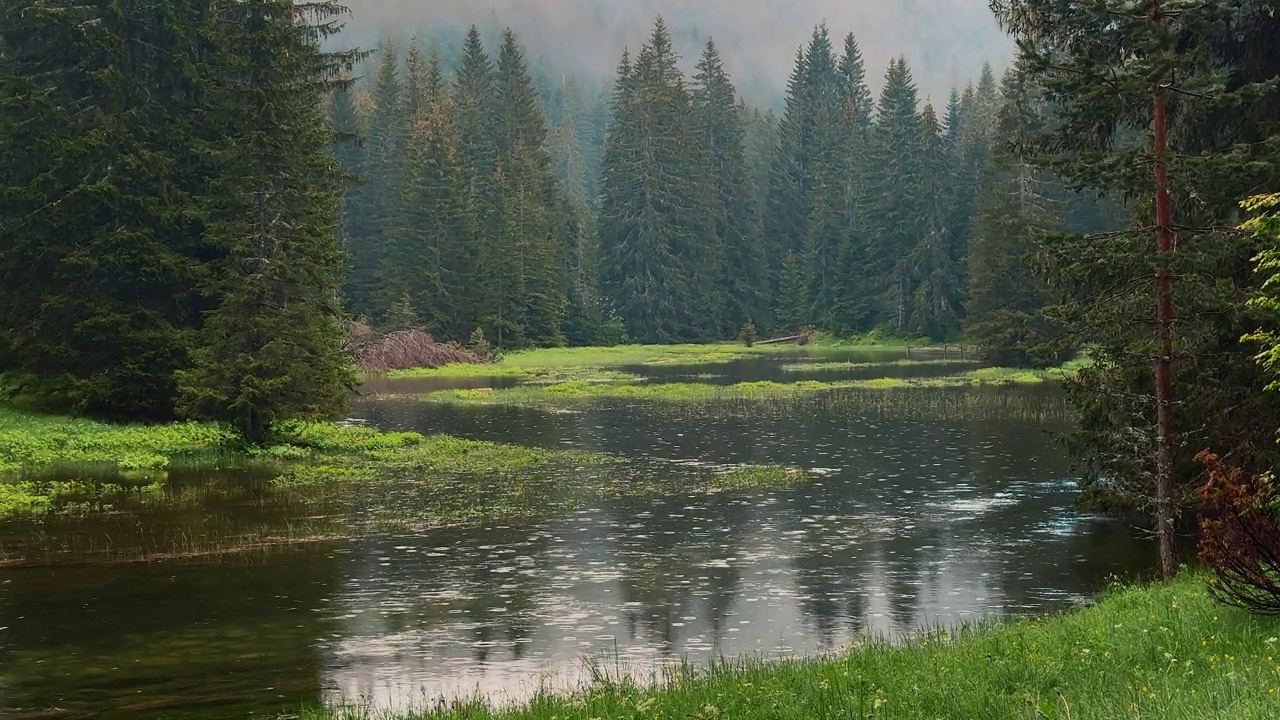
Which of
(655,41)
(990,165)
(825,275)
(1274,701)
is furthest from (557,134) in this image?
(1274,701)

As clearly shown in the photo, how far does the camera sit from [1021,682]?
899 centimetres

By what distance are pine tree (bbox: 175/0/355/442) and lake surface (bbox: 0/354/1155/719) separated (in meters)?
7.61

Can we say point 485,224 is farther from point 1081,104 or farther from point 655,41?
point 1081,104

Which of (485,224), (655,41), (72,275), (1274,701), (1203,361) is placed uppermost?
(655,41)

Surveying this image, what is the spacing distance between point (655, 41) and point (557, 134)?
7652cm

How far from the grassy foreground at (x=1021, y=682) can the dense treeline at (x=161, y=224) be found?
71.2 feet

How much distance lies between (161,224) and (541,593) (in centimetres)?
2165

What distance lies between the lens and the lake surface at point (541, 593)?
13.9 metres

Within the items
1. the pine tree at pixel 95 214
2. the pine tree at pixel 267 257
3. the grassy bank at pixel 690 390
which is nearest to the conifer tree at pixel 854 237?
the grassy bank at pixel 690 390

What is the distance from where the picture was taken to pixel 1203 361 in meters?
17.5

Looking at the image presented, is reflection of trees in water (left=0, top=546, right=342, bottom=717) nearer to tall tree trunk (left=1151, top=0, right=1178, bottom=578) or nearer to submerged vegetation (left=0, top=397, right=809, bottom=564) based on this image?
submerged vegetation (left=0, top=397, right=809, bottom=564)

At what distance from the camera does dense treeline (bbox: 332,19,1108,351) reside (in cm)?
8775

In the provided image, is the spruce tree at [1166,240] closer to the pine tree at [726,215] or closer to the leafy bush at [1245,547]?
the leafy bush at [1245,547]

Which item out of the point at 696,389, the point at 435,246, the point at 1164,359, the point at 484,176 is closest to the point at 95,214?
the point at 696,389
